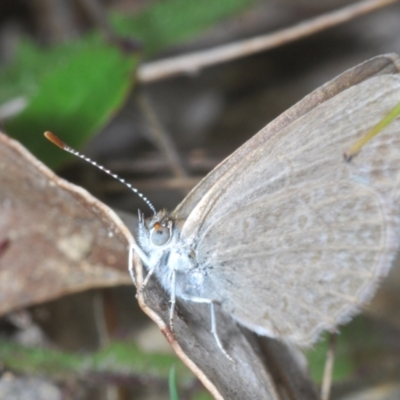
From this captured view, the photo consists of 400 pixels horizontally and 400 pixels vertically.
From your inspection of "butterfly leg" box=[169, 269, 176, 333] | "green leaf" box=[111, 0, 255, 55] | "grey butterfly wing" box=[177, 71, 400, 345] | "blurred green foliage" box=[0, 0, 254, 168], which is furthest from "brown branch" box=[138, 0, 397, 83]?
"butterfly leg" box=[169, 269, 176, 333]

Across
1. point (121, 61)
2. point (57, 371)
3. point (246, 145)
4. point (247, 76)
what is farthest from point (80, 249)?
point (247, 76)

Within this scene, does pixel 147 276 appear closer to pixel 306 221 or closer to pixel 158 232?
pixel 158 232

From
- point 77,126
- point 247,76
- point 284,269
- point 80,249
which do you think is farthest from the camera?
point 247,76

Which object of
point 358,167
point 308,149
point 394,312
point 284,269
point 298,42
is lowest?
point 394,312

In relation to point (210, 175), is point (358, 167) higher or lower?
lower

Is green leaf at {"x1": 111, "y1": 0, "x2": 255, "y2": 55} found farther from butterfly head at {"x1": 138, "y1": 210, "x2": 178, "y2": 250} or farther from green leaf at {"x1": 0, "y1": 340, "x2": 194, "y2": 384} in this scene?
green leaf at {"x1": 0, "y1": 340, "x2": 194, "y2": 384}

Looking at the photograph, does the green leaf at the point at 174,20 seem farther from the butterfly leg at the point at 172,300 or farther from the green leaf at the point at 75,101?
the butterfly leg at the point at 172,300

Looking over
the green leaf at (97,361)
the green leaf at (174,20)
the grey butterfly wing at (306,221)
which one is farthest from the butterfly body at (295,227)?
the green leaf at (174,20)

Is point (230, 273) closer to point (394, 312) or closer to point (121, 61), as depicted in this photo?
point (394, 312)
